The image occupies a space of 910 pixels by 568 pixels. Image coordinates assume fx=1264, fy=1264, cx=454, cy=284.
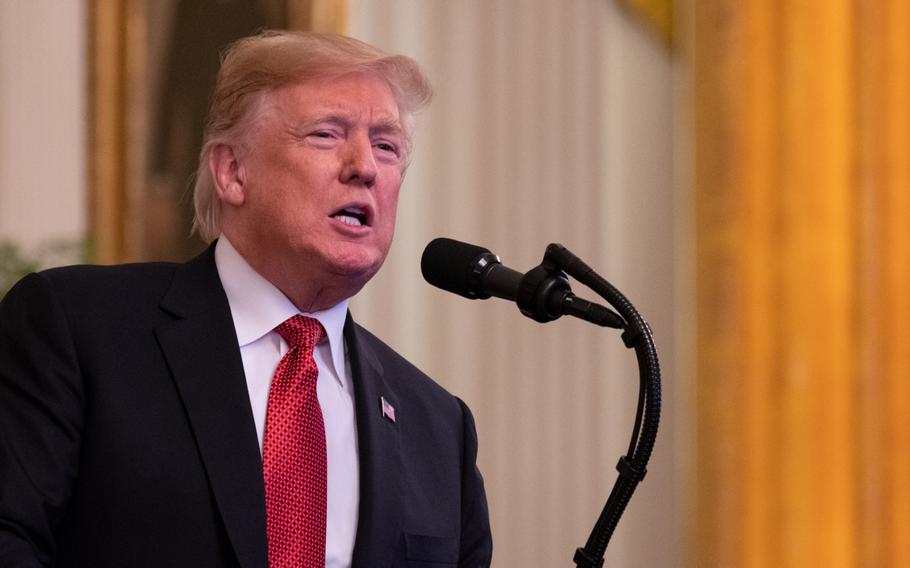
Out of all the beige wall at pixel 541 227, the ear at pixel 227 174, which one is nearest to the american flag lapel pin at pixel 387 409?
the ear at pixel 227 174

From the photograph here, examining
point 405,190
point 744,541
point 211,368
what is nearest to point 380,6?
point 405,190

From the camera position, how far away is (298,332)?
6.64 ft

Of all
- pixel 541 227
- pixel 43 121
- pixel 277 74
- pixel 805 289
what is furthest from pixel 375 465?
pixel 43 121

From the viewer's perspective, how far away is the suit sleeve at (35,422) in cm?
167

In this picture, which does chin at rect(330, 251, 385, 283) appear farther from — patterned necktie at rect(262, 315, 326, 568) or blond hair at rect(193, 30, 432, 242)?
blond hair at rect(193, 30, 432, 242)

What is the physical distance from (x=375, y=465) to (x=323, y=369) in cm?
19

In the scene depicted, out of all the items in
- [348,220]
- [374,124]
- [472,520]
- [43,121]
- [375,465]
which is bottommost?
[472,520]

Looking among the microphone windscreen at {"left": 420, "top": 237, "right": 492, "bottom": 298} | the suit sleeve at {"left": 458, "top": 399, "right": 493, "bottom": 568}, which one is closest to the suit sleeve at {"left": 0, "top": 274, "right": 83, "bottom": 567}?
the microphone windscreen at {"left": 420, "top": 237, "right": 492, "bottom": 298}

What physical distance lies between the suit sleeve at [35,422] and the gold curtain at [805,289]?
2087mm

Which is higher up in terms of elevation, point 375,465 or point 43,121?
point 43,121

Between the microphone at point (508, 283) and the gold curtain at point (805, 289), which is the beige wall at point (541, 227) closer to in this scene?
the gold curtain at point (805, 289)

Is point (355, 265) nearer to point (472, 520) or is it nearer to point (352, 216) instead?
point (352, 216)

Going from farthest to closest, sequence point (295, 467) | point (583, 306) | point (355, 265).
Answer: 1. point (355, 265)
2. point (295, 467)
3. point (583, 306)

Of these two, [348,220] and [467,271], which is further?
[348,220]
